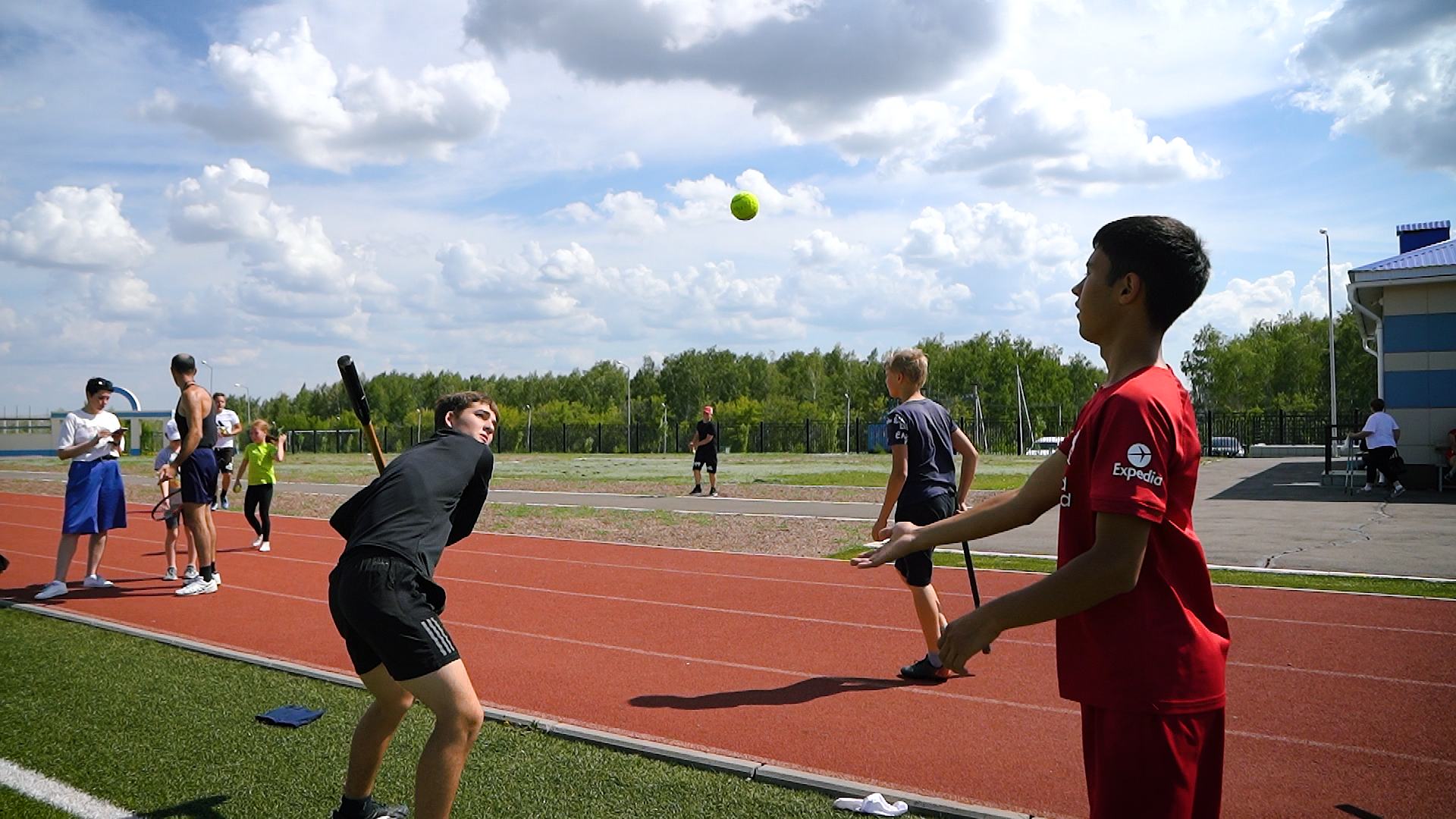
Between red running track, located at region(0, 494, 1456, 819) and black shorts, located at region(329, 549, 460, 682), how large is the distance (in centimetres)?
216

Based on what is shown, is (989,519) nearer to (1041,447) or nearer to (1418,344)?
(1418,344)

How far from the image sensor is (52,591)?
372 inches

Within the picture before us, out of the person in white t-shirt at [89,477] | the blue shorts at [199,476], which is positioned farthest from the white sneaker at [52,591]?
the blue shorts at [199,476]

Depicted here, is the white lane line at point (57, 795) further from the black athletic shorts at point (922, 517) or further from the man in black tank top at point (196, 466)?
the man in black tank top at point (196, 466)

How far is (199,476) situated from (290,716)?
4.76 metres

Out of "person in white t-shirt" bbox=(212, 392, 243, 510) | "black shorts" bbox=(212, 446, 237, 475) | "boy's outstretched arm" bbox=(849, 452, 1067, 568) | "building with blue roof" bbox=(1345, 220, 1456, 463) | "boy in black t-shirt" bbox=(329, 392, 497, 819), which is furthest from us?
"building with blue roof" bbox=(1345, 220, 1456, 463)

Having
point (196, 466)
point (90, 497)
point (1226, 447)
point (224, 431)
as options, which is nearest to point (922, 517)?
point (196, 466)

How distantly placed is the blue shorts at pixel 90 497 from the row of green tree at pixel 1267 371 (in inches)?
2729

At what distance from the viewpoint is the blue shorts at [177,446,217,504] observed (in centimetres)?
927

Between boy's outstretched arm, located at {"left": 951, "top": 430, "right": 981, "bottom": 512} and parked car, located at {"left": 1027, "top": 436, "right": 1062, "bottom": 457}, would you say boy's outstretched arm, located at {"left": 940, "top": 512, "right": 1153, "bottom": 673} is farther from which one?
parked car, located at {"left": 1027, "top": 436, "right": 1062, "bottom": 457}

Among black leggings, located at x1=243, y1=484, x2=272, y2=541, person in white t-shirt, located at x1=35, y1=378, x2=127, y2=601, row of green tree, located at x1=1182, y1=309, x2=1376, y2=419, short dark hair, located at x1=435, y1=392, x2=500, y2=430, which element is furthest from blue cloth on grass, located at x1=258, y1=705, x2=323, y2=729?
row of green tree, located at x1=1182, y1=309, x2=1376, y2=419

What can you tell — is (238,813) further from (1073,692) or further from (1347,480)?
(1347,480)

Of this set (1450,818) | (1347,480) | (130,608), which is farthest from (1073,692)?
(1347,480)

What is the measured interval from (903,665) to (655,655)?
1.80 metres
